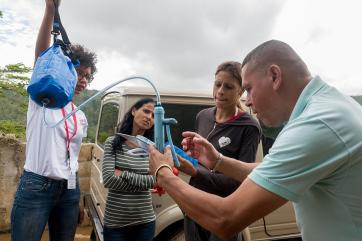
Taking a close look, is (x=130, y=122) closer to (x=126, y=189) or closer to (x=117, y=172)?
(x=117, y=172)

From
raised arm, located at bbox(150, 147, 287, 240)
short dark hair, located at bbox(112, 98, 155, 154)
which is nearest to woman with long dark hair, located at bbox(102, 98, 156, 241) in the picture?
short dark hair, located at bbox(112, 98, 155, 154)

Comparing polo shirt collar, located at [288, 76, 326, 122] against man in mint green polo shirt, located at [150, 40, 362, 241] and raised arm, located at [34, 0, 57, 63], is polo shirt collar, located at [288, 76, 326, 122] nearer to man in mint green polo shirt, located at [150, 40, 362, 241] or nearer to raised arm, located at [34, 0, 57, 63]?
man in mint green polo shirt, located at [150, 40, 362, 241]

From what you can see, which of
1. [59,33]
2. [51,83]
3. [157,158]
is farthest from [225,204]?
[59,33]

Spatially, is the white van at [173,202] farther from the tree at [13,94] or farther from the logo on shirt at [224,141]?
the tree at [13,94]

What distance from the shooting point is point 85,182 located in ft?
18.7

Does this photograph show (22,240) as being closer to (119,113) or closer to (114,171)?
(114,171)

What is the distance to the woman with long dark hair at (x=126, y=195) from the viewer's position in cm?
256

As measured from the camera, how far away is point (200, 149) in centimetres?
213

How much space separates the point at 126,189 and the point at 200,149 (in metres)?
0.81

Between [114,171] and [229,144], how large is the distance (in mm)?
953

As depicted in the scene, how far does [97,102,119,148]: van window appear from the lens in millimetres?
3616

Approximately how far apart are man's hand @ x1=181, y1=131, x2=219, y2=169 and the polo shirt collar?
84 centimetres

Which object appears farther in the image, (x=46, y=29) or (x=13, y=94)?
(x=13, y=94)

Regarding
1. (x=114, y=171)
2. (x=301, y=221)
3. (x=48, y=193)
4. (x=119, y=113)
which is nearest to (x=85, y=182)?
(x=119, y=113)
